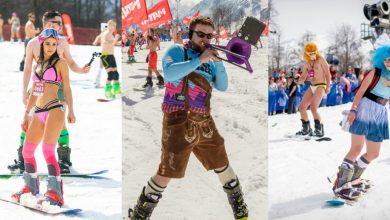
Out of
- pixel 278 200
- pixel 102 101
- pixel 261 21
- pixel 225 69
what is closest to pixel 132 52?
pixel 225 69

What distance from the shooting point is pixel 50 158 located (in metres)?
4.07

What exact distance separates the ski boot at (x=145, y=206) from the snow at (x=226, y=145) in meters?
0.04

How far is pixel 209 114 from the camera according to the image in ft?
8.84

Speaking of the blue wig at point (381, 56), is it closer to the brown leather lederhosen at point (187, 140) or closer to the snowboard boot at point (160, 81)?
the brown leather lederhosen at point (187, 140)

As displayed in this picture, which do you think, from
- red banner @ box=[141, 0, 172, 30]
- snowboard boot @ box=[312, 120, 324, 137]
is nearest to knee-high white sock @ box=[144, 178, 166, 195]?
red banner @ box=[141, 0, 172, 30]

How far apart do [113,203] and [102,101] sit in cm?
598

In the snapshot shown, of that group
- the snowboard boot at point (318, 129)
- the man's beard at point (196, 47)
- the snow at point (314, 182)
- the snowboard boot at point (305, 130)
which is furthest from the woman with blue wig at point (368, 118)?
the snowboard boot at point (305, 130)

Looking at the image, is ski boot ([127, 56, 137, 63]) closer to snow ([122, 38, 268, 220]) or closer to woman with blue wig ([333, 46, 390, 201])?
snow ([122, 38, 268, 220])

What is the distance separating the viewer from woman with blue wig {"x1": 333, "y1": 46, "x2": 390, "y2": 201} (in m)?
3.91

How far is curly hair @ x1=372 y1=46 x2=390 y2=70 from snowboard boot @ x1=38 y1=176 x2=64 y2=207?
268 cm

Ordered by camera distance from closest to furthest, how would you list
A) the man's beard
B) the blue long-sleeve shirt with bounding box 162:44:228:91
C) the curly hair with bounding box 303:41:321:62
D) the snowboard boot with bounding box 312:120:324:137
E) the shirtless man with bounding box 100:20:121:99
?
the blue long-sleeve shirt with bounding box 162:44:228:91
the man's beard
the curly hair with bounding box 303:41:321:62
the snowboard boot with bounding box 312:120:324:137
the shirtless man with bounding box 100:20:121:99

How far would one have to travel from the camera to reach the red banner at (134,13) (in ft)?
8.83

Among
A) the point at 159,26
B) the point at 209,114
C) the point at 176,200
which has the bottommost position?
the point at 176,200

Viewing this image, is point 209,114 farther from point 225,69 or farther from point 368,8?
point 368,8
